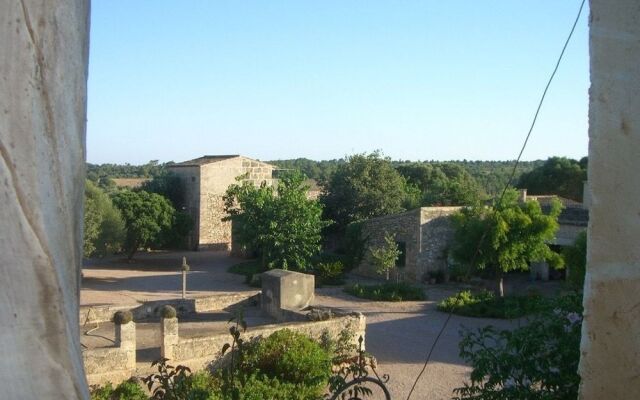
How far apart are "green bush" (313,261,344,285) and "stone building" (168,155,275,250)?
9.32 metres

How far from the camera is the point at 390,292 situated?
66.2 feet

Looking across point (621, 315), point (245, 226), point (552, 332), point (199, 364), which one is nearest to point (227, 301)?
point (199, 364)

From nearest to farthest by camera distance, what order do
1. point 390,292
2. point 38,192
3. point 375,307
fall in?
point 38,192
point 375,307
point 390,292

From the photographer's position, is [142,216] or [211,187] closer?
[142,216]

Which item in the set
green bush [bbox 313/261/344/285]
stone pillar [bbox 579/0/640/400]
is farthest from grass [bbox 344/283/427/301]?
stone pillar [bbox 579/0/640/400]

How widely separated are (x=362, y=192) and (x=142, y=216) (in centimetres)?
977

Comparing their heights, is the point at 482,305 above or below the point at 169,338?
below

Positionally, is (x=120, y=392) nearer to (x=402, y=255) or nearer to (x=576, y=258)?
(x=576, y=258)

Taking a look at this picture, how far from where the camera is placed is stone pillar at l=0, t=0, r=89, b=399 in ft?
2.91

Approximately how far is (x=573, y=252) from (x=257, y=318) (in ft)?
27.0

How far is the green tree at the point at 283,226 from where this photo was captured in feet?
74.3

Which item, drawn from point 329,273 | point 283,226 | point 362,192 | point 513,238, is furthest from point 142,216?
point 513,238

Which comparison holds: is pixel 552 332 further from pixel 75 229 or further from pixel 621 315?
pixel 75 229

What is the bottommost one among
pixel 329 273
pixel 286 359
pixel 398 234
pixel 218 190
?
pixel 329 273
